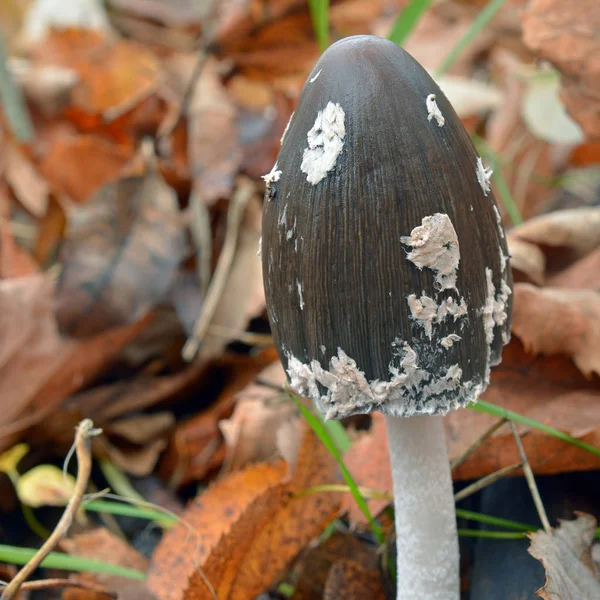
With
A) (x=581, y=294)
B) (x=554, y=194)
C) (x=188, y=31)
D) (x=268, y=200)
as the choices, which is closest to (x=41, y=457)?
(x=268, y=200)

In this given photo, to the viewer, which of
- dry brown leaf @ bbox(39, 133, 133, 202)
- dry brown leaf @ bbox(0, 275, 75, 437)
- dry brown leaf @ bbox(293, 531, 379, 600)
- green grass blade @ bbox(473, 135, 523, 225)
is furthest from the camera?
dry brown leaf @ bbox(39, 133, 133, 202)

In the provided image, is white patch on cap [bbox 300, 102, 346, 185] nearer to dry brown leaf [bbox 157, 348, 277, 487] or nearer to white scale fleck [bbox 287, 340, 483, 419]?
white scale fleck [bbox 287, 340, 483, 419]

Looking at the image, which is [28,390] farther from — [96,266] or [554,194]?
[554,194]

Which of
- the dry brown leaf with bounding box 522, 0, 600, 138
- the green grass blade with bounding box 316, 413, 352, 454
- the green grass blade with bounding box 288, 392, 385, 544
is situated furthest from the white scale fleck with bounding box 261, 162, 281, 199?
the dry brown leaf with bounding box 522, 0, 600, 138

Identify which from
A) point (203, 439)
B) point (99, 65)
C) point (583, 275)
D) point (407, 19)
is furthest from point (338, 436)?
point (99, 65)

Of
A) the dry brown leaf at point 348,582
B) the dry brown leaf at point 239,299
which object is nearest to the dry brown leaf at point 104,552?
the dry brown leaf at point 348,582
